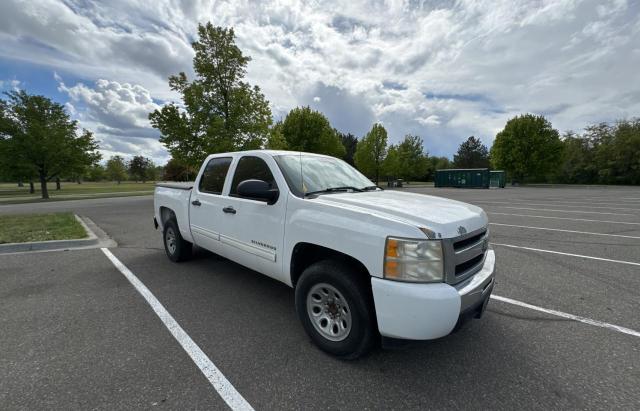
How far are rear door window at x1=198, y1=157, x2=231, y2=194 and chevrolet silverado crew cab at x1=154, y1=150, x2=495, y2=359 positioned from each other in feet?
0.88

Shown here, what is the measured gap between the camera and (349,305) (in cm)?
234

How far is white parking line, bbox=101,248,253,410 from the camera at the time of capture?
2.06 meters

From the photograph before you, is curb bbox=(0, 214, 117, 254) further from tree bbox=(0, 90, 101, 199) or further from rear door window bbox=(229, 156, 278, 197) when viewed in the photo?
tree bbox=(0, 90, 101, 199)

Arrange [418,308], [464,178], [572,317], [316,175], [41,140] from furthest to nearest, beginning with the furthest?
[464,178] → [41,140] → [316,175] → [572,317] → [418,308]

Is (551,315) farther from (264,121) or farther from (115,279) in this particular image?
(264,121)

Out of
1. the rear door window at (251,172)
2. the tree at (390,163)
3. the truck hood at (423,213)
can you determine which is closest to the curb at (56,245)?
the rear door window at (251,172)

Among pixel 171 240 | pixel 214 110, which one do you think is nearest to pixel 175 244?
pixel 171 240

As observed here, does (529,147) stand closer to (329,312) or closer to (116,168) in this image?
(329,312)

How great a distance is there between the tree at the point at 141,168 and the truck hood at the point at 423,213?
4656 inches

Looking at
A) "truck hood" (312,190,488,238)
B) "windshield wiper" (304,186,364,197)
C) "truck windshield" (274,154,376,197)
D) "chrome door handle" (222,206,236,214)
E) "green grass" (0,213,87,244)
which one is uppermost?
"truck windshield" (274,154,376,197)

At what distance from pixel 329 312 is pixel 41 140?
29645 millimetres

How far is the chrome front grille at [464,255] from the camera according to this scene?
215cm

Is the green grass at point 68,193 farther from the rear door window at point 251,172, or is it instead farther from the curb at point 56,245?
the rear door window at point 251,172

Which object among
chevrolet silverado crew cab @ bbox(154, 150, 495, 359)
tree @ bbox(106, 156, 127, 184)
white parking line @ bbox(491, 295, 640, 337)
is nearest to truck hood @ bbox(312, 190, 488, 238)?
chevrolet silverado crew cab @ bbox(154, 150, 495, 359)
